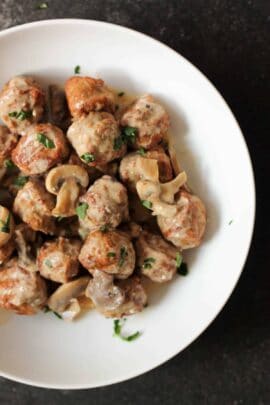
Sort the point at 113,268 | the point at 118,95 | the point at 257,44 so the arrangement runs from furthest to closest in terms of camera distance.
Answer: the point at 257,44
the point at 118,95
the point at 113,268

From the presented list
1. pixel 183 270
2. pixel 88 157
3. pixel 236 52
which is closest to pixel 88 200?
pixel 88 157

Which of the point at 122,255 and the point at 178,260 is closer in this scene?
the point at 122,255

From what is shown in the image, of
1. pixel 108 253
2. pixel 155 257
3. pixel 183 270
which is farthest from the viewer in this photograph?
pixel 183 270

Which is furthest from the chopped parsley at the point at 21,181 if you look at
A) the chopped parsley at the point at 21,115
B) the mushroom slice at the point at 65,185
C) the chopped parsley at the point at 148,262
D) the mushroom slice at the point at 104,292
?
the chopped parsley at the point at 148,262

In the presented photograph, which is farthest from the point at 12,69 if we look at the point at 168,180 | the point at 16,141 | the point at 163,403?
the point at 163,403

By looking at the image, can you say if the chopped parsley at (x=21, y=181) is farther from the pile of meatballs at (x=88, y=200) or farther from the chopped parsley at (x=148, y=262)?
the chopped parsley at (x=148, y=262)

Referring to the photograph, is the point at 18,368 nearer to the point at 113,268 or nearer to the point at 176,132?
the point at 113,268

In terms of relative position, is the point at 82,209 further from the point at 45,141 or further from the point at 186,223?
the point at 186,223
